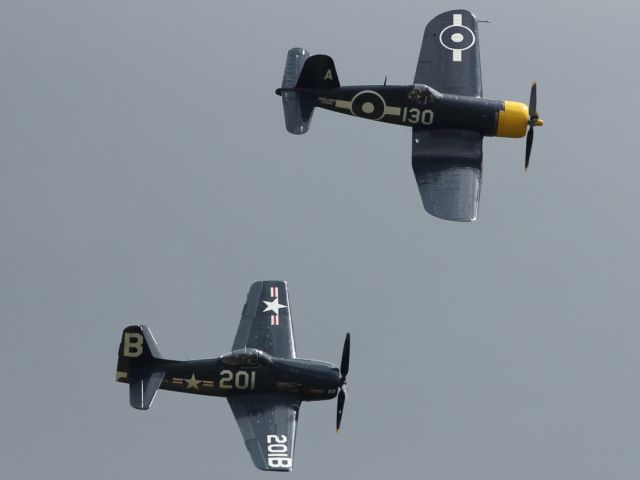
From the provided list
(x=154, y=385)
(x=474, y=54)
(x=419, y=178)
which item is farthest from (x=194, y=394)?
(x=474, y=54)

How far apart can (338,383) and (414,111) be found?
743 cm

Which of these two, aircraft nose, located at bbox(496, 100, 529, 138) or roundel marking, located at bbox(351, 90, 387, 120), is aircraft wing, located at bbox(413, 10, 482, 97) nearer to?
aircraft nose, located at bbox(496, 100, 529, 138)

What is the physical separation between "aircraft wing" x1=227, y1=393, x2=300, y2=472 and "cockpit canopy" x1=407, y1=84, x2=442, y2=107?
801 centimetres

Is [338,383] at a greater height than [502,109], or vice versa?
[502,109]

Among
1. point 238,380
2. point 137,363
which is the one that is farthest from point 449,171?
point 137,363

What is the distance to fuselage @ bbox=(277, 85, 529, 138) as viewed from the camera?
2222 inches

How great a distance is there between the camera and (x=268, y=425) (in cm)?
5212

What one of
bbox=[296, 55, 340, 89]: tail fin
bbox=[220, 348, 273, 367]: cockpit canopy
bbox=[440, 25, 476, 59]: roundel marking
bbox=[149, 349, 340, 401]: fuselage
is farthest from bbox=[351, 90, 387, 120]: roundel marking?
bbox=[220, 348, 273, 367]: cockpit canopy

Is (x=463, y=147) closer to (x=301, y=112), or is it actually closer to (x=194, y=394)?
(x=301, y=112)

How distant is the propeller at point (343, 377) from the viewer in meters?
52.1

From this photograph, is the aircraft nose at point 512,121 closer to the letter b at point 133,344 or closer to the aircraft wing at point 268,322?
the aircraft wing at point 268,322

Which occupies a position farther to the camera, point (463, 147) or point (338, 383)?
point (463, 147)

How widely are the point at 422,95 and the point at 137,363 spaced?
9.46 meters

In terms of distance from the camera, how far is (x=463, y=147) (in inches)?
2212
